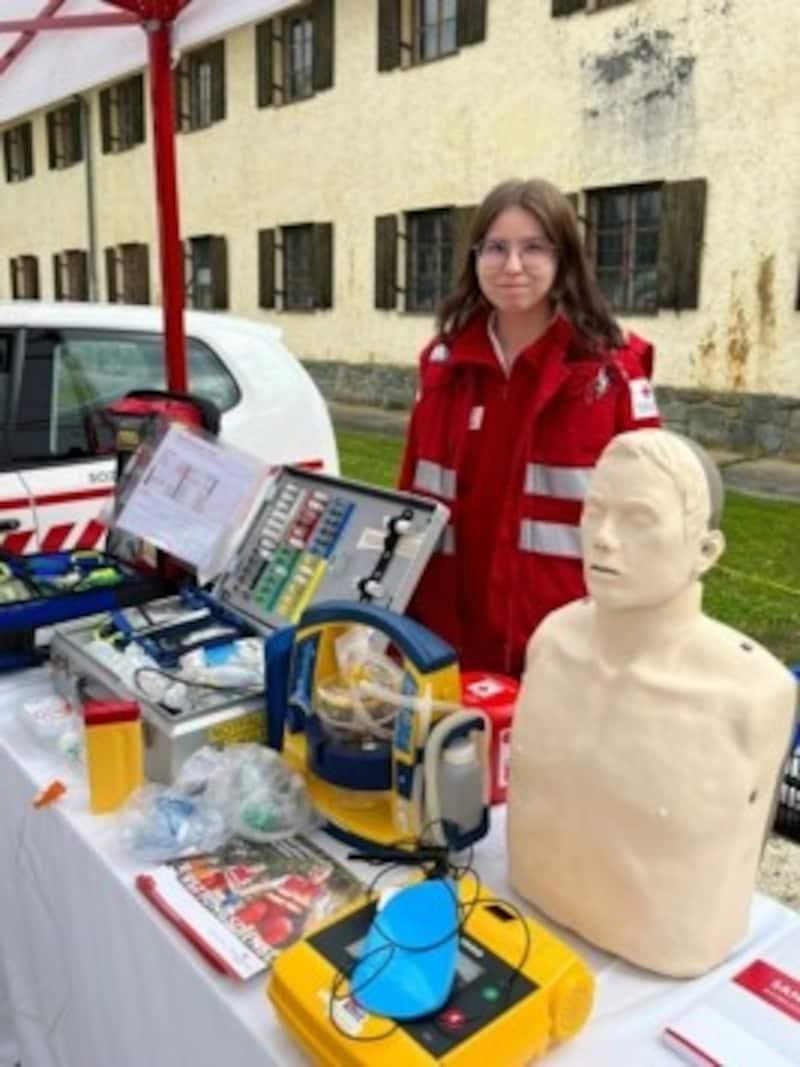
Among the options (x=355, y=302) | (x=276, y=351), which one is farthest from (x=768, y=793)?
(x=355, y=302)

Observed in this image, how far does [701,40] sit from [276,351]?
18.2ft

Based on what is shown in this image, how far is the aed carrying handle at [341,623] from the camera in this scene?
1.08m

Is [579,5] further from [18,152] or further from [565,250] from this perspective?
[18,152]

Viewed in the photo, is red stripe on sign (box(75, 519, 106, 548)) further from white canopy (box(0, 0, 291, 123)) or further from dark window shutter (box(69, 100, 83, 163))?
dark window shutter (box(69, 100, 83, 163))

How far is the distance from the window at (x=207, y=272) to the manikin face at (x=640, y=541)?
12.2m

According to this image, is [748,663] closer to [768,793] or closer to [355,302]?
[768,793]

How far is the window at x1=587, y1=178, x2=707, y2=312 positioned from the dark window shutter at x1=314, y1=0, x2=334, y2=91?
3.89 m

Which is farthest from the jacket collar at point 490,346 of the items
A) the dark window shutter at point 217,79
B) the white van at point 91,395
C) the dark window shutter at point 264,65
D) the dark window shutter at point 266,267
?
the dark window shutter at point 217,79

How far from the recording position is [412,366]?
33.6 feet

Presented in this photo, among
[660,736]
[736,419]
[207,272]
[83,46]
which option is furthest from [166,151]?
[207,272]

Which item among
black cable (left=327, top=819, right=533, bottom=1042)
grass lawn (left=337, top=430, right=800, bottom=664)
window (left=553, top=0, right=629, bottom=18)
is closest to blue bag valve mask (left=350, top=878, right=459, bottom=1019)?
black cable (left=327, top=819, right=533, bottom=1042)

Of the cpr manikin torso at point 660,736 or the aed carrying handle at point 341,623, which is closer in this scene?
the cpr manikin torso at point 660,736

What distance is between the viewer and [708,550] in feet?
3.15

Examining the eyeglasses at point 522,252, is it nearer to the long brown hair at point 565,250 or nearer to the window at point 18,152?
the long brown hair at point 565,250
